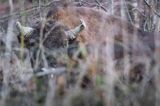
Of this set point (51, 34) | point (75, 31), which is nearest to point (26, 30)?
point (51, 34)

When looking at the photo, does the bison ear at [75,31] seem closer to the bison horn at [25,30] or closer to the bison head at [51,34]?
the bison head at [51,34]

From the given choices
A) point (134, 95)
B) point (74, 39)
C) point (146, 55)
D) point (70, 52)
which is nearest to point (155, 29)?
point (74, 39)

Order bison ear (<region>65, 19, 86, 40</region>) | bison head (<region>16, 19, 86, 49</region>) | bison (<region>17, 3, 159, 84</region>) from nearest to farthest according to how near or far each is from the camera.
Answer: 1. bison (<region>17, 3, 159, 84</region>)
2. bison head (<region>16, 19, 86, 49</region>)
3. bison ear (<region>65, 19, 86, 40</region>)

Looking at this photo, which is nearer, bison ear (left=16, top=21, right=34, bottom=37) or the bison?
the bison

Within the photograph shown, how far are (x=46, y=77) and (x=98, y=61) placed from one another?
52cm

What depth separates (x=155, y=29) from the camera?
8.49 meters

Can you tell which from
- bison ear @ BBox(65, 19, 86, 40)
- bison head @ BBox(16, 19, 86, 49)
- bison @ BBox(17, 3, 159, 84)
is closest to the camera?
bison @ BBox(17, 3, 159, 84)

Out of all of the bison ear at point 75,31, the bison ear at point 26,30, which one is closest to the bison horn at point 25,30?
the bison ear at point 26,30

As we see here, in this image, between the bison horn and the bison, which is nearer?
the bison

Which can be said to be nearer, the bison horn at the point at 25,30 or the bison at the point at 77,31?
the bison at the point at 77,31

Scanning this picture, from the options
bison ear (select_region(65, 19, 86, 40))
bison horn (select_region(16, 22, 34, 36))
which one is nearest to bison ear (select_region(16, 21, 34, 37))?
bison horn (select_region(16, 22, 34, 36))

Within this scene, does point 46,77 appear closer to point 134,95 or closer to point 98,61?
point 98,61

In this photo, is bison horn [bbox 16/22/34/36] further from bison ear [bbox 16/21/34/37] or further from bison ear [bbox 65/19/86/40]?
bison ear [bbox 65/19/86/40]

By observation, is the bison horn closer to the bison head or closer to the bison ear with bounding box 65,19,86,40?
the bison head
